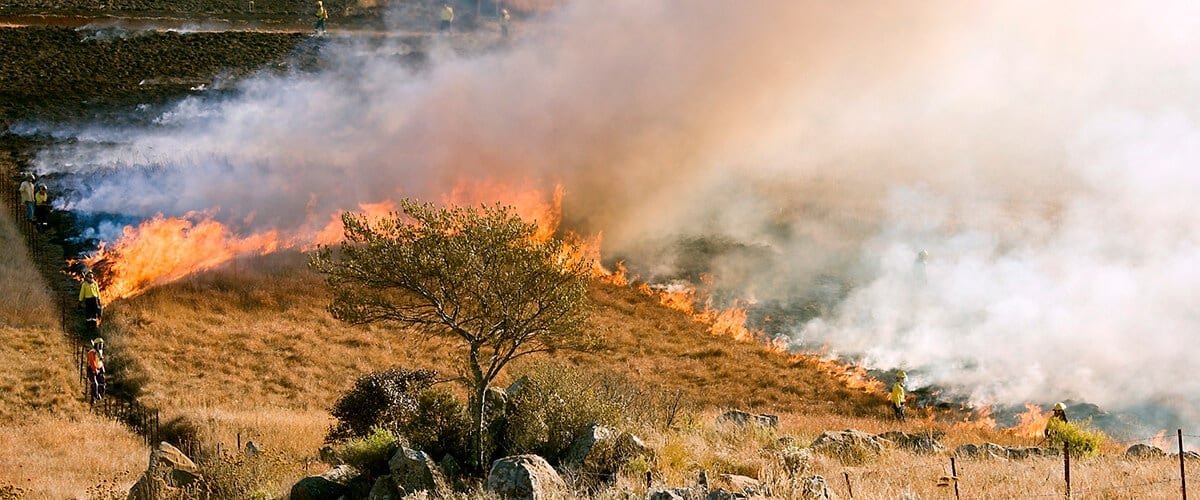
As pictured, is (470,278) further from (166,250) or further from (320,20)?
(320,20)

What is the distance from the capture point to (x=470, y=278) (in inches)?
767

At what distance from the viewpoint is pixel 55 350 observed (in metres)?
30.6

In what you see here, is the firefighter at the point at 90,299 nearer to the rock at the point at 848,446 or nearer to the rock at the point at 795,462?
the rock at the point at 848,446

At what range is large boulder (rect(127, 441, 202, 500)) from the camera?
18469mm

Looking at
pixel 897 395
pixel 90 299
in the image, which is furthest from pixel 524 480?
pixel 90 299

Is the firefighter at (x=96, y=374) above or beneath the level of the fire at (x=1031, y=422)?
above

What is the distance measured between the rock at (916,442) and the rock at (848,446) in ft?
3.05

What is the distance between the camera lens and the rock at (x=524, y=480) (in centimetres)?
1534

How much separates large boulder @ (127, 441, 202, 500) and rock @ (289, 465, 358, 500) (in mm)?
2332

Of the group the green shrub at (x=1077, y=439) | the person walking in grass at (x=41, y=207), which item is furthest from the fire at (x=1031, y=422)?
the person walking in grass at (x=41, y=207)

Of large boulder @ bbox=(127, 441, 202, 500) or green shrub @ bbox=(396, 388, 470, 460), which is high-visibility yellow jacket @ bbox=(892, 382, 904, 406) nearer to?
green shrub @ bbox=(396, 388, 470, 460)

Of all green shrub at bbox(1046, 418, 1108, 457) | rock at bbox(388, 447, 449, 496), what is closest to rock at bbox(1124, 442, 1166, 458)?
green shrub at bbox(1046, 418, 1108, 457)

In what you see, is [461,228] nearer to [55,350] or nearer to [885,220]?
[55,350]

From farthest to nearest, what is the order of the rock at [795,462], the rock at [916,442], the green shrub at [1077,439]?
the rock at [916,442]
the green shrub at [1077,439]
the rock at [795,462]
